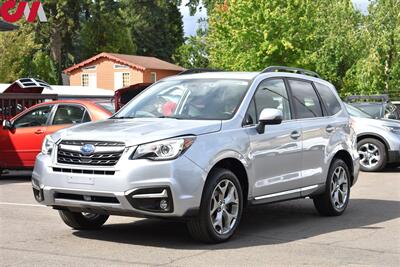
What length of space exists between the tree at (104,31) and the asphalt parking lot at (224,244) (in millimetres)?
61206

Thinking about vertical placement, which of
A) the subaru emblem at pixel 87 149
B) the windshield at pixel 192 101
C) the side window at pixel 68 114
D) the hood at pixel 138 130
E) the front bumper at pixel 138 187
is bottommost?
the side window at pixel 68 114

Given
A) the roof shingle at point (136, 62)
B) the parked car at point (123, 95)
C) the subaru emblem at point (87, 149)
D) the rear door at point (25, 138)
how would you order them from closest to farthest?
the subaru emblem at point (87, 149)
the parked car at point (123, 95)
the rear door at point (25, 138)
the roof shingle at point (136, 62)

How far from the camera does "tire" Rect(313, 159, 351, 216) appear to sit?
9078mm

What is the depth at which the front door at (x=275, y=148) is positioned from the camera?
7785 millimetres

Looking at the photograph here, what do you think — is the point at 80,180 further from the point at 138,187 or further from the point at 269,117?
the point at 269,117

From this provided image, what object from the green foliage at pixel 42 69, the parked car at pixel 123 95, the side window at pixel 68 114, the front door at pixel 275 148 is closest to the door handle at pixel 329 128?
the front door at pixel 275 148

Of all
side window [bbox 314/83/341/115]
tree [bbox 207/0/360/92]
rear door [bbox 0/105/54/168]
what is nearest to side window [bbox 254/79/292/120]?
side window [bbox 314/83/341/115]

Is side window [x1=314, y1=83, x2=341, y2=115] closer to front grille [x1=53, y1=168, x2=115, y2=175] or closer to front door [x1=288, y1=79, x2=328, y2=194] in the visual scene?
front door [x1=288, y1=79, x2=328, y2=194]

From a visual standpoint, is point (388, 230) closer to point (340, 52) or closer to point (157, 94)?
point (157, 94)

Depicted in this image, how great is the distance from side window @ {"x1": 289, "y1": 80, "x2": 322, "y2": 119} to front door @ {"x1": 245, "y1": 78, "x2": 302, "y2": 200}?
0.19m

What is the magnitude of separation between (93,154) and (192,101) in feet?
4.83

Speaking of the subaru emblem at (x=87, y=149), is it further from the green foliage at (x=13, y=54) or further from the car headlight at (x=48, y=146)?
the green foliage at (x=13, y=54)

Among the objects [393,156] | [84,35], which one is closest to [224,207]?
[393,156]

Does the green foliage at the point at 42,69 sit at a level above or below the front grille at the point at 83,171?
below
